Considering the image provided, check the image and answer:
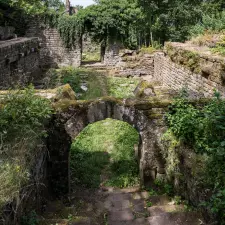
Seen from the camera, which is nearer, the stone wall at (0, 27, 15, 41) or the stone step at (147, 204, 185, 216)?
the stone step at (147, 204, 185, 216)

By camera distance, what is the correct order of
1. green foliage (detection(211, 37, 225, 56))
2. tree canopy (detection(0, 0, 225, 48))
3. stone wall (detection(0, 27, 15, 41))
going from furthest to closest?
tree canopy (detection(0, 0, 225, 48)) < stone wall (detection(0, 27, 15, 41)) < green foliage (detection(211, 37, 225, 56))

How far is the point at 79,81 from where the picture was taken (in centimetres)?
1444

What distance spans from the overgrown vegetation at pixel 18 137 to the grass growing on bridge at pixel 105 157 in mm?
2648

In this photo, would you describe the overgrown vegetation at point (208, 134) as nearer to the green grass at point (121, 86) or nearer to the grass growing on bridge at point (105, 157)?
Answer: the grass growing on bridge at point (105, 157)

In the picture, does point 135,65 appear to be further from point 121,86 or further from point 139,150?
point 139,150

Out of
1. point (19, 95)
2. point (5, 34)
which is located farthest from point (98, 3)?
point (19, 95)

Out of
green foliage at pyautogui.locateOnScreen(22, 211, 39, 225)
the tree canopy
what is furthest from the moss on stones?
the tree canopy

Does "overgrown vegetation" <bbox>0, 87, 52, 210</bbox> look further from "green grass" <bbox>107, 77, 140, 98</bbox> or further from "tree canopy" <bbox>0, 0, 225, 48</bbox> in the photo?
"tree canopy" <bbox>0, 0, 225, 48</bbox>

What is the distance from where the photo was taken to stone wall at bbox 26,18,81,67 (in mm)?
19734

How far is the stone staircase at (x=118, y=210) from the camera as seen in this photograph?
4.75 m

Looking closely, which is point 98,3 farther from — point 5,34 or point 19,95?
point 19,95

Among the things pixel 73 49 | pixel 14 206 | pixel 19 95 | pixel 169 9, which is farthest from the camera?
pixel 73 49

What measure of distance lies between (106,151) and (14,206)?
17.6ft

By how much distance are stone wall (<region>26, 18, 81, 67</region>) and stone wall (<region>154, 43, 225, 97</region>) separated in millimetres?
8077
